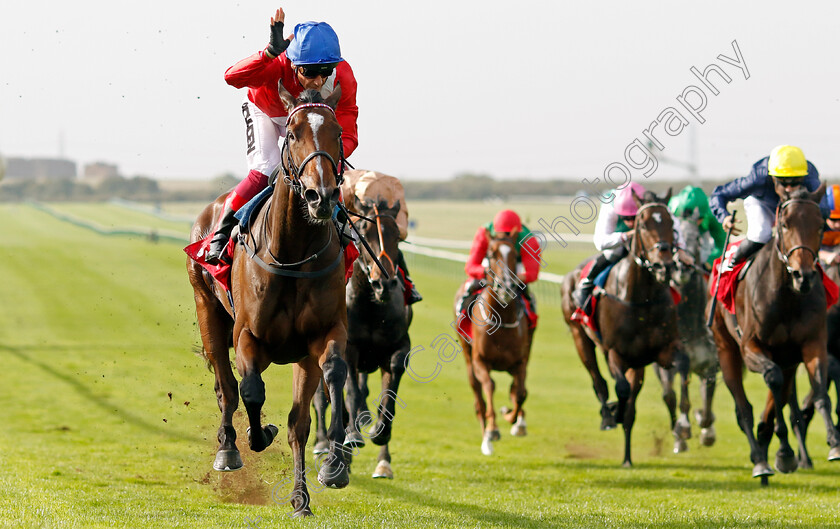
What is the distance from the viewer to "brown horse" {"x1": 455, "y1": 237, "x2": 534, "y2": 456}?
10.1 m

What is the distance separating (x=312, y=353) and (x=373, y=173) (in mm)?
3357

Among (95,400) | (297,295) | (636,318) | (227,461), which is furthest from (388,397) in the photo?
(95,400)

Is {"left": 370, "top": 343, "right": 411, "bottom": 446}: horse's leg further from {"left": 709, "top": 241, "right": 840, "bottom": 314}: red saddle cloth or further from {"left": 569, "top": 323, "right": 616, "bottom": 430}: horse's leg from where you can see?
{"left": 569, "top": 323, "right": 616, "bottom": 430}: horse's leg

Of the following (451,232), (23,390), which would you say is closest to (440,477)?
(23,390)

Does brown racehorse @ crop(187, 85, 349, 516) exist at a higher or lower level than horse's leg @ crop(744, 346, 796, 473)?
higher

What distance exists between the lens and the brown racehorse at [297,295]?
5.27 metres

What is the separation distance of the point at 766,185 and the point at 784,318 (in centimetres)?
106

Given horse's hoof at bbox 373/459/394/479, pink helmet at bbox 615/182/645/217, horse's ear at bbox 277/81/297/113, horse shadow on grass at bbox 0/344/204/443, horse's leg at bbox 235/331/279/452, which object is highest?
horse's ear at bbox 277/81/297/113

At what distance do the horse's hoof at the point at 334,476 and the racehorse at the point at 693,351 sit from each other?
18.1 ft

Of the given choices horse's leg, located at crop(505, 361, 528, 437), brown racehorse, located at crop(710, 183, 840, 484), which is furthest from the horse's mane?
horse's leg, located at crop(505, 361, 528, 437)

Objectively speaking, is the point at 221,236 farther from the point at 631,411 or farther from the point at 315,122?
the point at 631,411

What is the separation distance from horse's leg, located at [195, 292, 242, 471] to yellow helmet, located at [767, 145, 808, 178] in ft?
13.2

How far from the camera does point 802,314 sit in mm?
7750

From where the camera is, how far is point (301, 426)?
6117 mm
